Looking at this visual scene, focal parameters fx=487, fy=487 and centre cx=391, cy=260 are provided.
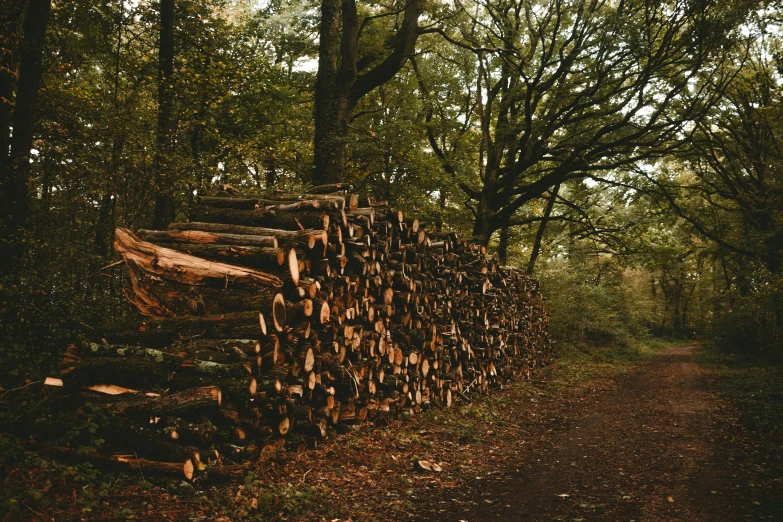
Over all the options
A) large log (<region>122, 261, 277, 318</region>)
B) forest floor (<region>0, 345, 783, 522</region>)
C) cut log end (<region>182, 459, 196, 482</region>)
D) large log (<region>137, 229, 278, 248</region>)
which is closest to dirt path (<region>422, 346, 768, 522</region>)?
forest floor (<region>0, 345, 783, 522</region>)

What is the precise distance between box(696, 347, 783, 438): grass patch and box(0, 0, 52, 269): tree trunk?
→ 11617 mm

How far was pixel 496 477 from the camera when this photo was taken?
17.9 ft

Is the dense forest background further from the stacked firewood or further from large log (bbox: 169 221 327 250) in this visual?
large log (bbox: 169 221 327 250)

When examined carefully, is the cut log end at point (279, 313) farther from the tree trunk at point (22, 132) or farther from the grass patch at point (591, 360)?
the grass patch at point (591, 360)

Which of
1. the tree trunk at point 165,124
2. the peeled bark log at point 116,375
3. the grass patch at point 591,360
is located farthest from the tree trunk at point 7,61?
the grass patch at point 591,360

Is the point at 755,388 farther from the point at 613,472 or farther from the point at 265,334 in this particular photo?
the point at 265,334

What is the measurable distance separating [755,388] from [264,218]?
1207 cm

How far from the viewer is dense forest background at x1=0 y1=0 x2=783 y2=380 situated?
780 centimetres

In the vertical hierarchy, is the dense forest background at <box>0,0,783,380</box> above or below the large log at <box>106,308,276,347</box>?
above

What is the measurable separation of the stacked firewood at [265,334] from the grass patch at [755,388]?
5.12m

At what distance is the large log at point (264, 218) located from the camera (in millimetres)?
5969

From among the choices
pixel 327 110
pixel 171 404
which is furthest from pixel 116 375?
pixel 327 110

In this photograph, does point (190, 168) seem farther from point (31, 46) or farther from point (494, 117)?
point (494, 117)

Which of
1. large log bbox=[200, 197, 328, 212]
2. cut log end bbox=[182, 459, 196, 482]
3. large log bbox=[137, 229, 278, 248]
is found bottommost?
cut log end bbox=[182, 459, 196, 482]
